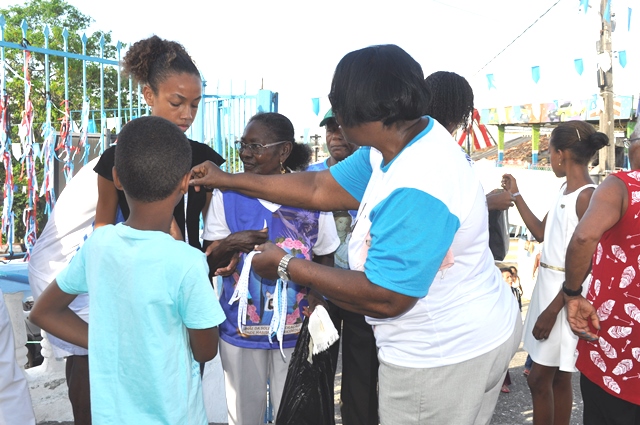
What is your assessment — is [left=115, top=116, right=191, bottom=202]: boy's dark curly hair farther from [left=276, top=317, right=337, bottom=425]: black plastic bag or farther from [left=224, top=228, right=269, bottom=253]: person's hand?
[left=276, top=317, right=337, bottom=425]: black plastic bag

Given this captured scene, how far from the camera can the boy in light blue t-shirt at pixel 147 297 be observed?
1598 mm

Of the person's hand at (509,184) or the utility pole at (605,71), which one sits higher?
the utility pole at (605,71)

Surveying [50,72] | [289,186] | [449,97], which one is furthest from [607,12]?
[50,72]

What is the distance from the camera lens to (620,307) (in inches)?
94.0

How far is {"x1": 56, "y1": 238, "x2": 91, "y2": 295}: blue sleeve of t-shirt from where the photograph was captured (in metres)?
1.72

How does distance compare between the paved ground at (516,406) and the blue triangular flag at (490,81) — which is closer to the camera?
the paved ground at (516,406)

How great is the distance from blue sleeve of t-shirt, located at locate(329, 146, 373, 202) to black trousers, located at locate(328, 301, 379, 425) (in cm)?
108

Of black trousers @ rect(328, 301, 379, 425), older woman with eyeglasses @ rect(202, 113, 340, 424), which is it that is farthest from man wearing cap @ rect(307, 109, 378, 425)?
older woman with eyeglasses @ rect(202, 113, 340, 424)

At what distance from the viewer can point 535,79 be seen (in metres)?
11.3

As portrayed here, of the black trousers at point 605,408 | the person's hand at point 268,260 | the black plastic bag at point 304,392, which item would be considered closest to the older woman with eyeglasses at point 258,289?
the black plastic bag at point 304,392

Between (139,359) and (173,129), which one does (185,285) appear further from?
(173,129)

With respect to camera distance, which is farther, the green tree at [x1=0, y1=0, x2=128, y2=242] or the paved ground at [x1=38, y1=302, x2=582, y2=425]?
the green tree at [x1=0, y1=0, x2=128, y2=242]

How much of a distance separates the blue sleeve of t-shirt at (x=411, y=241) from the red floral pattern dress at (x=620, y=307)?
48.9 inches

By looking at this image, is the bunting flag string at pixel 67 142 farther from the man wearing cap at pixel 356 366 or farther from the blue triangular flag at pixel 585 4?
the blue triangular flag at pixel 585 4
